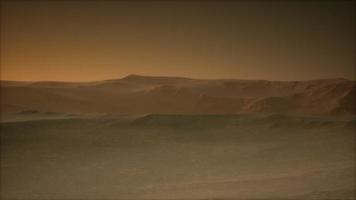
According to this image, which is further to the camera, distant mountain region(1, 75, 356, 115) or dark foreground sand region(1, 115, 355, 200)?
distant mountain region(1, 75, 356, 115)

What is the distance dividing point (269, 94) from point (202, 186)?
6.38 meters

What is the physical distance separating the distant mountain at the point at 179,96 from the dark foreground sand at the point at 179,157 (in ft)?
4.10

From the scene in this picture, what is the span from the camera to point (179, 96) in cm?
1956

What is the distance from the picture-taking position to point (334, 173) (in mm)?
14625

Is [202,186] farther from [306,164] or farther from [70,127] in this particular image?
[70,127]

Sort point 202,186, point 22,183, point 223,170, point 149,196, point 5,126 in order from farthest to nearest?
point 5,126 < point 223,170 < point 22,183 < point 202,186 < point 149,196

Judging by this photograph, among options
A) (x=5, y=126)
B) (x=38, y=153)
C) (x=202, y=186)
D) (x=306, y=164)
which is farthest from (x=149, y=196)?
(x=5, y=126)

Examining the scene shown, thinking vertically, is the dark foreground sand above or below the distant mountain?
below

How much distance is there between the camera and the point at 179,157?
18328 millimetres

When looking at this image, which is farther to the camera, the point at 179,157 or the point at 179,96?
the point at 179,96

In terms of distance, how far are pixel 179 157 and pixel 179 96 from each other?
2418mm

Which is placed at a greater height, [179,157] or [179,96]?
[179,96]

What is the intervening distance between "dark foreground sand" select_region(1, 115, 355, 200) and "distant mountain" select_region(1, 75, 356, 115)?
1251 mm

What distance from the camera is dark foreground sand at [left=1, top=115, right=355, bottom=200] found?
13352mm
